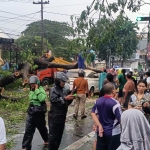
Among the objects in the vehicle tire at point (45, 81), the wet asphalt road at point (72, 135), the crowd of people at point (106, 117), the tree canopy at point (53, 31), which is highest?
the tree canopy at point (53, 31)

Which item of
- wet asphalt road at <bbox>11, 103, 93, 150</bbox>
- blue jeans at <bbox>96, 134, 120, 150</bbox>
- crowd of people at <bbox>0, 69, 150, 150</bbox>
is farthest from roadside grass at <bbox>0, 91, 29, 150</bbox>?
blue jeans at <bbox>96, 134, 120, 150</bbox>

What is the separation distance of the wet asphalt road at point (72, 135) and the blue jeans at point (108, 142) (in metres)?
2.13

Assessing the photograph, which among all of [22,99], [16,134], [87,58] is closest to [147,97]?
[16,134]

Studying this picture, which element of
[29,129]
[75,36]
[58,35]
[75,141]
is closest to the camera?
[29,129]

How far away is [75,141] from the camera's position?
8.27m

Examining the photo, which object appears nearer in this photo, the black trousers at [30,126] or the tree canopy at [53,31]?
the black trousers at [30,126]

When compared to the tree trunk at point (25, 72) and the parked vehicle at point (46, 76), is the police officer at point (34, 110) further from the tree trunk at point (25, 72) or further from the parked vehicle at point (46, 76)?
the parked vehicle at point (46, 76)

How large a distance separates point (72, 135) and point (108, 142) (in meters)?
3.58

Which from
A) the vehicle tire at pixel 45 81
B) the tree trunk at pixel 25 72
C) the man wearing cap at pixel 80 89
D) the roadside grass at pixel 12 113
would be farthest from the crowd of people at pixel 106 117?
the vehicle tire at pixel 45 81

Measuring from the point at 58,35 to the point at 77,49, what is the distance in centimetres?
4390

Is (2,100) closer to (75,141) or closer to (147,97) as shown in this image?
(75,141)

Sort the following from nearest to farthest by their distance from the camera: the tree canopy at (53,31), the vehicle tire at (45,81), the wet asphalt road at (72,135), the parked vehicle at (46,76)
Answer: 1. the wet asphalt road at (72,135)
2. the vehicle tire at (45,81)
3. the parked vehicle at (46,76)
4. the tree canopy at (53,31)

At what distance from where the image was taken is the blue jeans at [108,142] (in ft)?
17.5

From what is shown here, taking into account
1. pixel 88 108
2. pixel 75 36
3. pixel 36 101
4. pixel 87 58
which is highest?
pixel 75 36
